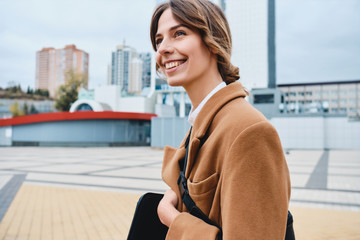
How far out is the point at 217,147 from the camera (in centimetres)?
91

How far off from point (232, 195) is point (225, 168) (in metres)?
0.08

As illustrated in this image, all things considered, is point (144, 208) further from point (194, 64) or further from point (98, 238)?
point (98, 238)

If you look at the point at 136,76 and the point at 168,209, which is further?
the point at 136,76

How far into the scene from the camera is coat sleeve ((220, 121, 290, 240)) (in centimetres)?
76

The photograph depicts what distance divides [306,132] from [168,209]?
2282 centimetres

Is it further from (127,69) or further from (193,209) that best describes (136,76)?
(193,209)

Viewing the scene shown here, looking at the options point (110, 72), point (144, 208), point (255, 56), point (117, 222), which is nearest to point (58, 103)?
point (255, 56)

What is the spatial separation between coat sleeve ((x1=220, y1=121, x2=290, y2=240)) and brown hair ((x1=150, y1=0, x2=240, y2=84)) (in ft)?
1.42

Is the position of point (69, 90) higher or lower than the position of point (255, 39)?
lower

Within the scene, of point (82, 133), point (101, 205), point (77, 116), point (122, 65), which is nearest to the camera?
point (101, 205)

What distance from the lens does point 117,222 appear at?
438 centimetres

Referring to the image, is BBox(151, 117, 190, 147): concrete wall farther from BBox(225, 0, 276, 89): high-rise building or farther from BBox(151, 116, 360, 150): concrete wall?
BBox(225, 0, 276, 89): high-rise building

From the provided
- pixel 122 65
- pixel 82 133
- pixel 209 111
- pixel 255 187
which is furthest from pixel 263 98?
pixel 122 65

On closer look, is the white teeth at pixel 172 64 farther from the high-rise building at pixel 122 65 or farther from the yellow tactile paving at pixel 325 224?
the high-rise building at pixel 122 65
